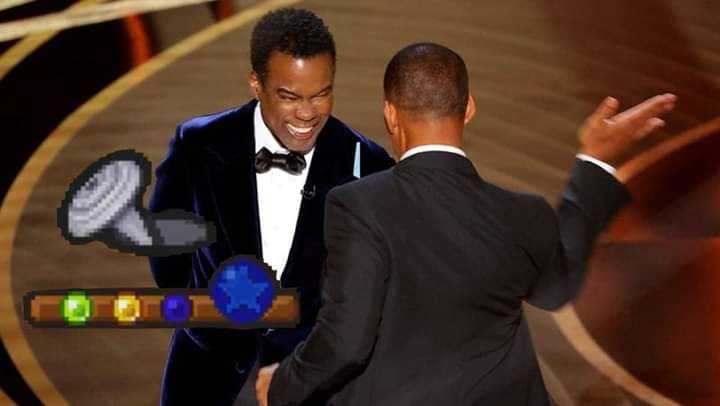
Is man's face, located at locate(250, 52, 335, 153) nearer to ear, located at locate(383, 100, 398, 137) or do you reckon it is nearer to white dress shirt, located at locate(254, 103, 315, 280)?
white dress shirt, located at locate(254, 103, 315, 280)

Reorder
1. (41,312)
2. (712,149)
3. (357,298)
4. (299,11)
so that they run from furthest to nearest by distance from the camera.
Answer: (712,149) → (41,312) → (299,11) → (357,298)

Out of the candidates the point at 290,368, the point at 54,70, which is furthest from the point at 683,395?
the point at 54,70

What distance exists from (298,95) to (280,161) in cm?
17

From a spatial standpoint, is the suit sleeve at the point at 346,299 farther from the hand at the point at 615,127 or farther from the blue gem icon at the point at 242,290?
the blue gem icon at the point at 242,290

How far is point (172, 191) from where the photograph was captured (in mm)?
2754

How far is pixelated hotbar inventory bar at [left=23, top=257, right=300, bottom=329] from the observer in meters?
2.79

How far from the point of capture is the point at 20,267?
13.4ft

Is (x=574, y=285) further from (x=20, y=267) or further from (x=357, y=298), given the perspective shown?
(x=20, y=267)

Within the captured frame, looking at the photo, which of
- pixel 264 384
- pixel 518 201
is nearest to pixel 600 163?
pixel 518 201

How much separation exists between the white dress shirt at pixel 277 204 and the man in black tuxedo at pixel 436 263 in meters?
0.65

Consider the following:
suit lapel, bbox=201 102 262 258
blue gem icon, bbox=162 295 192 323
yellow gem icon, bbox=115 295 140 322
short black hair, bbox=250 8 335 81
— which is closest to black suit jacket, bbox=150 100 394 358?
suit lapel, bbox=201 102 262 258

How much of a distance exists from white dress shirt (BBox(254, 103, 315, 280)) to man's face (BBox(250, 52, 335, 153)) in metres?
0.07

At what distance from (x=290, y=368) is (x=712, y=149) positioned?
2890 mm

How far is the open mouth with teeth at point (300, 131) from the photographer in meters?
2.65
